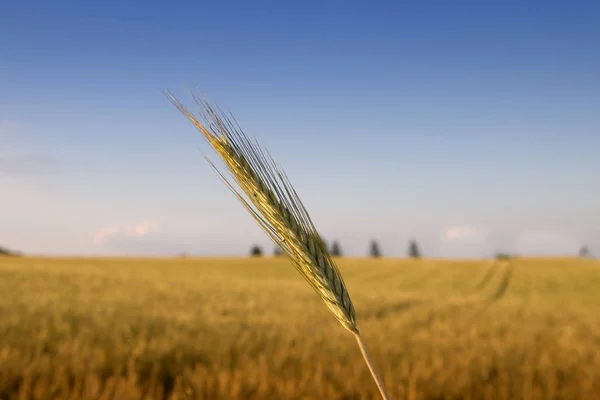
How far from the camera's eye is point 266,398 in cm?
362

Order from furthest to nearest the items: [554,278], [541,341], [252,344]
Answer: [554,278], [541,341], [252,344]

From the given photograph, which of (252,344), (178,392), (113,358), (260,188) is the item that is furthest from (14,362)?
(260,188)

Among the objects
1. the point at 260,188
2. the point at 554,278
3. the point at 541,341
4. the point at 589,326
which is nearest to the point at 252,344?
the point at 541,341

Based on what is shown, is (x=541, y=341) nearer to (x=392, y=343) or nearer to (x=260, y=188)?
(x=392, y=343)

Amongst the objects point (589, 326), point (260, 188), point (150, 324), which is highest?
point (260, 188)

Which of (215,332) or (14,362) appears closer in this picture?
(14,362)

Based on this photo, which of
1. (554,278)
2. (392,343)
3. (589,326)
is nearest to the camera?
(392,343)

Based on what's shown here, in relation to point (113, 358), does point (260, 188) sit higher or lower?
higher

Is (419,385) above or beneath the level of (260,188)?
beneath

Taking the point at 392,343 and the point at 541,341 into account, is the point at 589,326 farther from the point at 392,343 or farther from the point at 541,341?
the point at 392,343

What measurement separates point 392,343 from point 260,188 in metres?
5.68

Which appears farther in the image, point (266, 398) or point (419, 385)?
point (419, 385)

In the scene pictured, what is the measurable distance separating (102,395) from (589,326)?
10760 millimetres

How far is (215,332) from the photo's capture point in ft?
20.7
